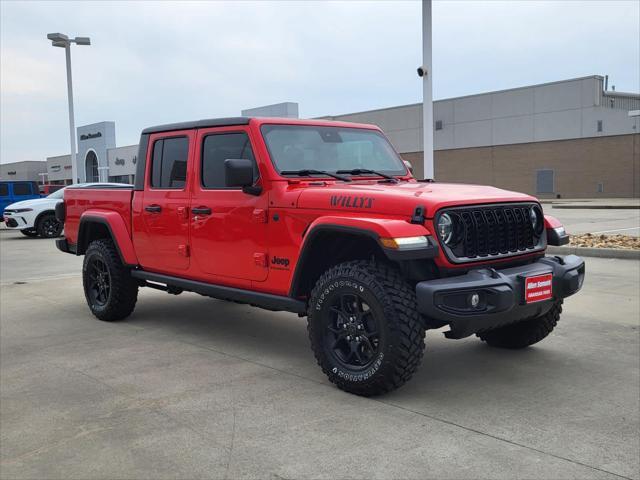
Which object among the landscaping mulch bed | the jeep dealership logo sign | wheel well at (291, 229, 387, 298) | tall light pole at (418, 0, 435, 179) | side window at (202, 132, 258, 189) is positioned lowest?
the landscaping mulch bed

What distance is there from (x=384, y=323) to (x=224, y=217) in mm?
1873

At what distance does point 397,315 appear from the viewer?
4035mm

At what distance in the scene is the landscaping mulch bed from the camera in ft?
37.6

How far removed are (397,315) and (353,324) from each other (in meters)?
0.41

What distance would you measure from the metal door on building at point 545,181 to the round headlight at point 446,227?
131 ft

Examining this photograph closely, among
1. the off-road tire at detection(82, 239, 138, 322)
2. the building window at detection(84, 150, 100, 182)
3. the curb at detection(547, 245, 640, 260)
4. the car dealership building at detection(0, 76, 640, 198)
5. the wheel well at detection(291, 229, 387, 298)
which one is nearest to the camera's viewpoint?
the wheel well at detection(291, 229, 387, 298)

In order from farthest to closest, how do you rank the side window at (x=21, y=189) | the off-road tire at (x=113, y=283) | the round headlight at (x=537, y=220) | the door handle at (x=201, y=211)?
the side window at (x=21, y=189) → the off-road tire at (x=113, y=283) → the door handle at (x=201, y=211) → the round headlight at (x=537, y=220)

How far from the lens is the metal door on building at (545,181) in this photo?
41.6 metres

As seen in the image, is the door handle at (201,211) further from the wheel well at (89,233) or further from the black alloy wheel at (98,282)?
the wheel well at (89,233)

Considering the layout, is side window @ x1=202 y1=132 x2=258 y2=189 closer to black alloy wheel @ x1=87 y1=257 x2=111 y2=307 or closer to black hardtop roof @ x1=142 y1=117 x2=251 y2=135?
black hardtop roof @ x1=142 y1=117 x2=251 y2=135

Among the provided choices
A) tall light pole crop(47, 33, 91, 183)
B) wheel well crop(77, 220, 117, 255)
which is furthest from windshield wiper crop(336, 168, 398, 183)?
tall light pole crop(47, 33, 91, 183)

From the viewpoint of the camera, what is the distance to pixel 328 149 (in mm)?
5477

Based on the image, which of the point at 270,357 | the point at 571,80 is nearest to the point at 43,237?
the point at 270,357

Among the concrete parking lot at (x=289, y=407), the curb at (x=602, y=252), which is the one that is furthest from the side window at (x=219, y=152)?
the curb at (x=602, y=252)
